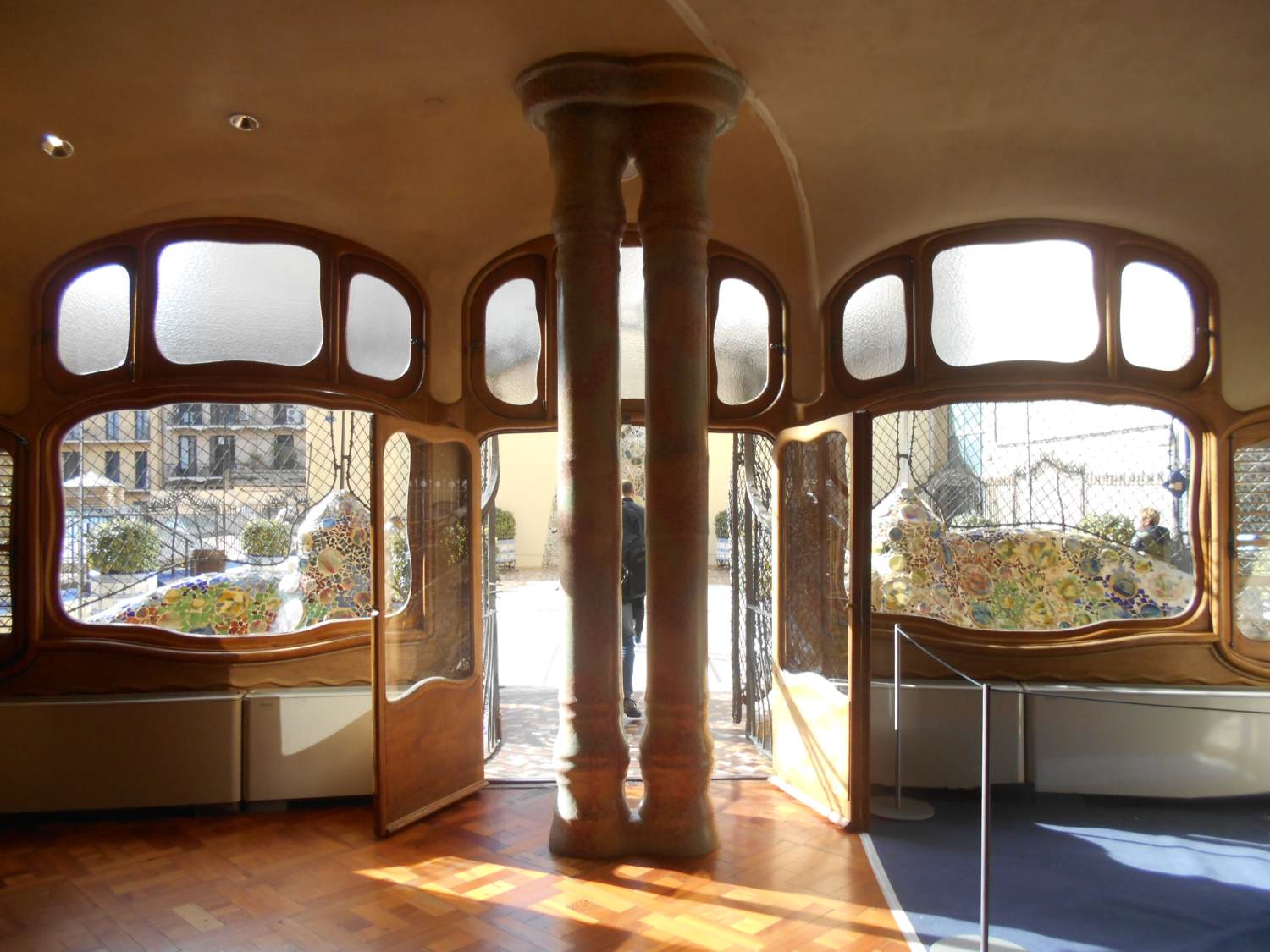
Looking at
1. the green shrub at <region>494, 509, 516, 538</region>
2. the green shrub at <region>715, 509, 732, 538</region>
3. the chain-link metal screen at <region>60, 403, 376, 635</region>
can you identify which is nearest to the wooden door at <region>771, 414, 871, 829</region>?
the chain-link metal screen at <region>60, 403, 376, 635</region>

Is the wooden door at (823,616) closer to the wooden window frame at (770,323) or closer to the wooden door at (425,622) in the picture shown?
the wooden window frame at (770,323)

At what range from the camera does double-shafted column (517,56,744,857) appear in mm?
4129

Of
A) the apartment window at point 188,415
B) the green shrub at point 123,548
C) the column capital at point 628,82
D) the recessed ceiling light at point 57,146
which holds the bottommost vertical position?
the green shrub at point 123,548

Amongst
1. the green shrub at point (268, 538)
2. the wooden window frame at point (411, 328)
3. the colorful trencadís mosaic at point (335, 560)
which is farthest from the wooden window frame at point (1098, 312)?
the green shrub at point (268, 538)

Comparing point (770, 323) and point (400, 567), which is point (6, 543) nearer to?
point (400, 567)

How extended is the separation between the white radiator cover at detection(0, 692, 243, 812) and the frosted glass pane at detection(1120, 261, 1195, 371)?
4.84 metres

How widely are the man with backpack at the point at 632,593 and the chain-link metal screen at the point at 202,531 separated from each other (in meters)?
1.68

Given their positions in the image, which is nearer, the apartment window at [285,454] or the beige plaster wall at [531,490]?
the apartment window at [285,454]

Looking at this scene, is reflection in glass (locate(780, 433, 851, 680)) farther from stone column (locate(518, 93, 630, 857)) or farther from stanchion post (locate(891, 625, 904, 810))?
stone column (locate(518, 93, 630, 857))

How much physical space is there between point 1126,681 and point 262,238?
4.91 meters

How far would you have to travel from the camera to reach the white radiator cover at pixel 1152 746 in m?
4.76

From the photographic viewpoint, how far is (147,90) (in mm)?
3967

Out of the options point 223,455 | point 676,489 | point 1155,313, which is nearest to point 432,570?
point 676,489

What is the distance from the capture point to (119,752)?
480 centimetres
